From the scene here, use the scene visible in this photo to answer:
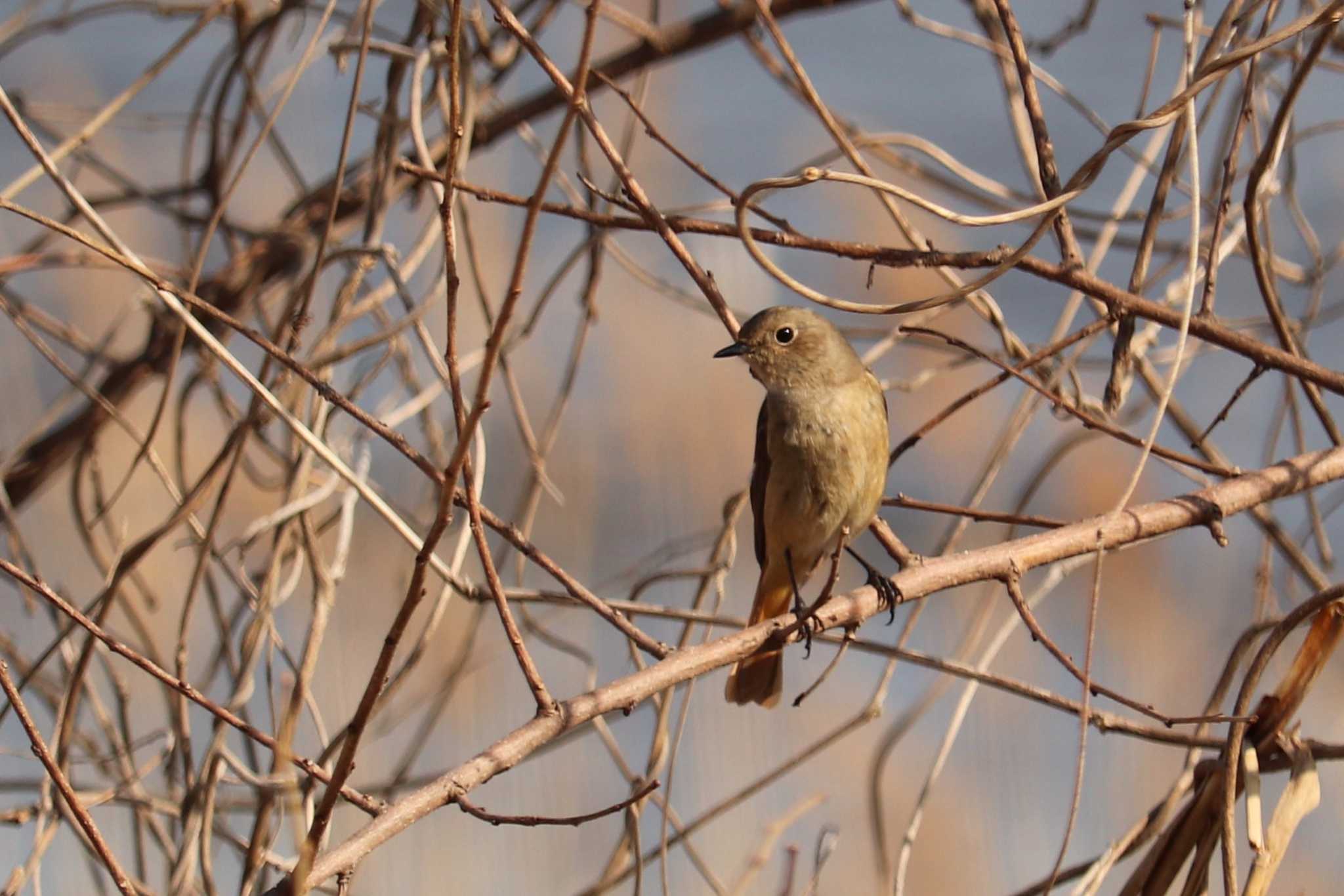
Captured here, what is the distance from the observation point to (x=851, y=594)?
93.1 inches

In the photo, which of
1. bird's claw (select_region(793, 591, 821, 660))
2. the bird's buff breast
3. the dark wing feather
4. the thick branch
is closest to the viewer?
the thick branch

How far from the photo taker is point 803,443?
10.8ft

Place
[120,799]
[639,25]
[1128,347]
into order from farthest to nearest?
[639,25]
[120,799]
[1128,347]

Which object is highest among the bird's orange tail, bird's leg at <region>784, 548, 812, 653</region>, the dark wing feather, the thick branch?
the dark wing feather

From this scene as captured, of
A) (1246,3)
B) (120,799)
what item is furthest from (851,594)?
(120,799)

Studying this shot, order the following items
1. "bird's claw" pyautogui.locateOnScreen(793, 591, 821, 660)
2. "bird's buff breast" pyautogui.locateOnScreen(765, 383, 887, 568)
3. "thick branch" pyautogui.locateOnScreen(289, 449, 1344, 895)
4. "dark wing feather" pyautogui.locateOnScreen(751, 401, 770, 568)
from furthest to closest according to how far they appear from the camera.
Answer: "dark wing feather" pyautogui.locateOnScreen(751, 401, 770, 568) < "bird's buff breast" pyautogui.locateOnScreen(765, 383, 887, 568) < "bird's claw" pyautogui.locateOnScreen(793, 591, 821, 660) < "thick branch" pyautogui.locateOnScreen(289, 449, 1344, 895)

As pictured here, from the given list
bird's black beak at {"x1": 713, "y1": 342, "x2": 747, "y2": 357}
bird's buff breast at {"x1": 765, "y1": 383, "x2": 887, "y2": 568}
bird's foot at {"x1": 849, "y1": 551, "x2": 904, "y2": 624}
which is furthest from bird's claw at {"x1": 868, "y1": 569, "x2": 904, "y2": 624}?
bird's black beak at {"x1": 713, "y1": 342, "x2": 747, "y2": 357}

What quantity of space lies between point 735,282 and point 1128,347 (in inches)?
127

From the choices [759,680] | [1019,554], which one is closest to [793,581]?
[759,680]

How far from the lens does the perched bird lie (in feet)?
10.6

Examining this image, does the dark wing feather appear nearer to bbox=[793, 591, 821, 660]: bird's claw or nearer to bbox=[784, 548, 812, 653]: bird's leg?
bbox=[784, 548, 812, 653]: bird's leg

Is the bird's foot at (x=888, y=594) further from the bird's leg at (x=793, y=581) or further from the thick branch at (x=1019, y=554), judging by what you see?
the bird's leg at (x=793, y=581)

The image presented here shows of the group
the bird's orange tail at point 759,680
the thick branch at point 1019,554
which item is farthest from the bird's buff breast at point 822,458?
the thick branch at point 1019,554

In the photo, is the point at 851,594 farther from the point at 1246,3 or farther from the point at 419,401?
the point at 1246,3
